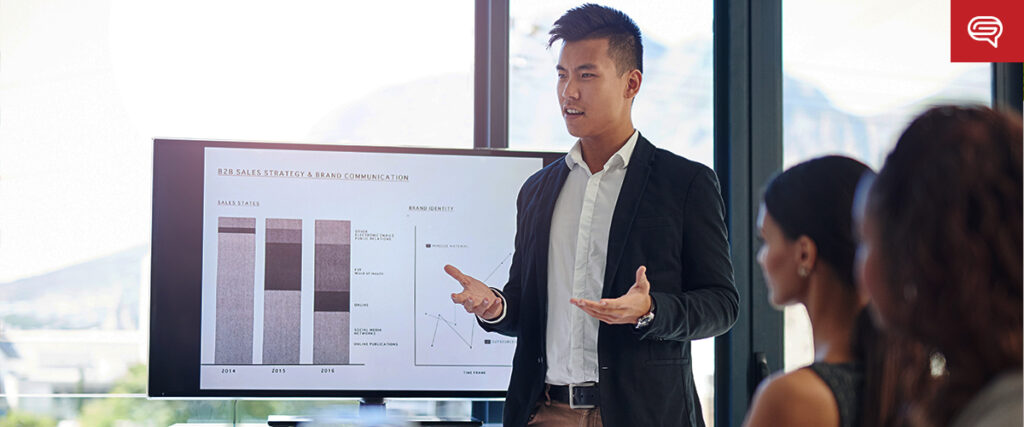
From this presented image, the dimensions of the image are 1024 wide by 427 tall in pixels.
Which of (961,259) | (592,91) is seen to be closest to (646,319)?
(592,91)

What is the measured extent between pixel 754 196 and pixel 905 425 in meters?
2.23

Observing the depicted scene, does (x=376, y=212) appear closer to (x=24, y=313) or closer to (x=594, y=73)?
(x=594, y=73)

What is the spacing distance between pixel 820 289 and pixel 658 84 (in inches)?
82.1

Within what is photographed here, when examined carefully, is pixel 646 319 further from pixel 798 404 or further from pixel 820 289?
pixel 798 404

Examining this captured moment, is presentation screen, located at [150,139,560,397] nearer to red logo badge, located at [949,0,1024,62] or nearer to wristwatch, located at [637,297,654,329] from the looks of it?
wristwatch, located at [637,297,654,329]

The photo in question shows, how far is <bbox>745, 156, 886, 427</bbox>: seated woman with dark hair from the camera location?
44.6 inches

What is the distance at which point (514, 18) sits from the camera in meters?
3.14

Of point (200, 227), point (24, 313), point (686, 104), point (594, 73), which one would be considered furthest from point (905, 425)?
point (24, 313)

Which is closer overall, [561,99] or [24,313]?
[561,99]

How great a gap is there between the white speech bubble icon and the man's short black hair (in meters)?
1.89

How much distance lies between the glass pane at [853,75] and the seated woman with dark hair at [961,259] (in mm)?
2496

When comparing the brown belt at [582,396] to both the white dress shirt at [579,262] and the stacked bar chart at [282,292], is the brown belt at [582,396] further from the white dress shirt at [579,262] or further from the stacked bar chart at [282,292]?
the stacked bar chart at [282,292]

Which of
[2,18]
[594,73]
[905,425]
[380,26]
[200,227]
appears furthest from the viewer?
[380,26]

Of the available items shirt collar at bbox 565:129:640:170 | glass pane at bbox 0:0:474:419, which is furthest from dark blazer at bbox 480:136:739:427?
glass pane at bbox 0:0:474:419
